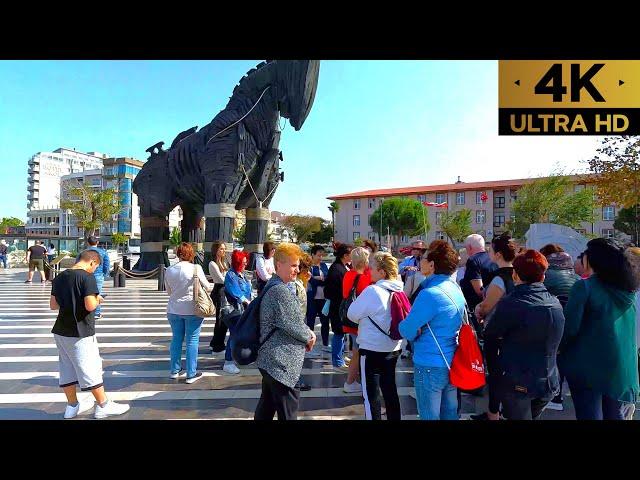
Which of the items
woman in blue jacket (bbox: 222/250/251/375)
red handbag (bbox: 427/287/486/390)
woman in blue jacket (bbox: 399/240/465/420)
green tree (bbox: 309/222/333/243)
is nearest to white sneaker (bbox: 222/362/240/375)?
woman in blue jacket (bbox: 222/250/251/375)

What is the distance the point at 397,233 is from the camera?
Result: 6594 cm

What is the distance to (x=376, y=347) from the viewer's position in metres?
3.34

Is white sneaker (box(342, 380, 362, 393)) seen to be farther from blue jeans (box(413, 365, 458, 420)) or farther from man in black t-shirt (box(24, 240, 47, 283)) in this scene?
man in black t-shirt (box(24, 240, 47, 283))

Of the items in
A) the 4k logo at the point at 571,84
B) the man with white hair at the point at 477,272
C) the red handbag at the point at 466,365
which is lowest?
the red handbag at the point at 466,365

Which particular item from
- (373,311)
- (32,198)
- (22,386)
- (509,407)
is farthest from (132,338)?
(32,198)

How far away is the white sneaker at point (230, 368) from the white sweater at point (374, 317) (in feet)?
8.90

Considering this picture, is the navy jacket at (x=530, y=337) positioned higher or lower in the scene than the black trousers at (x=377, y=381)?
higher

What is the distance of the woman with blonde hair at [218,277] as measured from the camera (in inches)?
235

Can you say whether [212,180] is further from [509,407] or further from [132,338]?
[509,407]

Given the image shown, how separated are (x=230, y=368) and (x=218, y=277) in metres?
1.35

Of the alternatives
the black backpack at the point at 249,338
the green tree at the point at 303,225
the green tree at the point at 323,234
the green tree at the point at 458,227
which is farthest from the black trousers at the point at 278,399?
the green tree at the point at 323,234

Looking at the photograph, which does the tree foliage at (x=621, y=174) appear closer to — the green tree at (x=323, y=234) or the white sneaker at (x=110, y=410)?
the white sneaker at (x=110, y=410)
